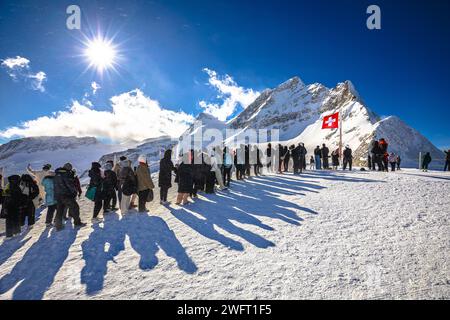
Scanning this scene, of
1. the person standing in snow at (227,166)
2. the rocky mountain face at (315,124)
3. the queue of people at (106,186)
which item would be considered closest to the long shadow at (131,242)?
the queue of people at (106,186)

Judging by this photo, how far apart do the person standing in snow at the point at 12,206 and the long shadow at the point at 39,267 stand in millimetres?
1284

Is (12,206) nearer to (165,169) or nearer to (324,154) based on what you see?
(165,169)

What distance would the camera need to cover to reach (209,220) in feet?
23.3

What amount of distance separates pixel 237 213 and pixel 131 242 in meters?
3.16

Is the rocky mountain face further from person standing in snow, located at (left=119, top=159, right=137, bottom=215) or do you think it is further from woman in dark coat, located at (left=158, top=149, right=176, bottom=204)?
person standing in snow, located at (left=119, top=159, right=137, bottom=215)

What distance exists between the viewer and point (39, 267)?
16.1ft

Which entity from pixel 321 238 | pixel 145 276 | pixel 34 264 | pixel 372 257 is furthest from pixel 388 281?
pixel 34 264

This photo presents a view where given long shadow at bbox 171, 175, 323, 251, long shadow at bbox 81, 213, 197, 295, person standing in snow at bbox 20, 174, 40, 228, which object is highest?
person standing in snow at bbox 20, 174, 40, 228

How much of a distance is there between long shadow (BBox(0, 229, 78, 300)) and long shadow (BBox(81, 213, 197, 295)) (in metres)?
0.50

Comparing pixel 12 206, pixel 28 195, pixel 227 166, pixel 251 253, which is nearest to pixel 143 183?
pixel 28 195

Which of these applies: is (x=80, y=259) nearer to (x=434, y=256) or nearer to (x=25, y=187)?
(x=25, y=187)

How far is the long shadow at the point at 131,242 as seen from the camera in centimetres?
457

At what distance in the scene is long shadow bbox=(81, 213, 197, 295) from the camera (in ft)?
15.0

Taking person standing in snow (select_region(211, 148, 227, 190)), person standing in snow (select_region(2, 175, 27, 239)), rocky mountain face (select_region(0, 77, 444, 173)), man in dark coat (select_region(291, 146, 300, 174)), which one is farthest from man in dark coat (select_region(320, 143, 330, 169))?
person standing in snow (select_region(2, 175, 27, 239))
